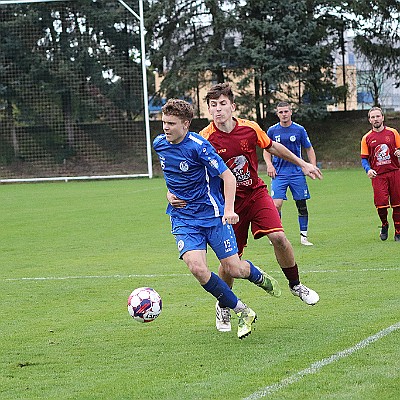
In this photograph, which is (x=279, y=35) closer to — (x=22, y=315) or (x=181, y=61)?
(x=181, y=61)

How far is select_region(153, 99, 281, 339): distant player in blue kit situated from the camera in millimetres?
6754

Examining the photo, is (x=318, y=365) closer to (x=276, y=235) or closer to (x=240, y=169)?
(x=276, y=235)

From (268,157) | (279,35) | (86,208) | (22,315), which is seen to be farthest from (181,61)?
(22,315)

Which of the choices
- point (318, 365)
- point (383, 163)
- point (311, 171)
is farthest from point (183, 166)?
point (383, 163)

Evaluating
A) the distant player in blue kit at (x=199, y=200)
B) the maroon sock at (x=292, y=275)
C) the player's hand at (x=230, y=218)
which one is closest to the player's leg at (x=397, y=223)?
the maroon sock at (x=292, y=275)

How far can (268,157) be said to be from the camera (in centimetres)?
1213

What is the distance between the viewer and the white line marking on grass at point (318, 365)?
16.7 ft

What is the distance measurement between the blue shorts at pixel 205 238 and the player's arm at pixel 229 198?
0.90ft

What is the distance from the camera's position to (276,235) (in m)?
7.50

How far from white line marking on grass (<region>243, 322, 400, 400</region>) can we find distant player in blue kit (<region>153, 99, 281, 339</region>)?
35.6 inches

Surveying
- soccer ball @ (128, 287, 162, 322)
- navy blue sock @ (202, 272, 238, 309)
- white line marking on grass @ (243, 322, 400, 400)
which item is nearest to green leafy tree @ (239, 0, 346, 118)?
navy blue sock @ (202, 272, 238, 309)

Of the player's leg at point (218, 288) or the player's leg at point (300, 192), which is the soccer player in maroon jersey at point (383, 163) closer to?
the player's leg at point (300, 192)

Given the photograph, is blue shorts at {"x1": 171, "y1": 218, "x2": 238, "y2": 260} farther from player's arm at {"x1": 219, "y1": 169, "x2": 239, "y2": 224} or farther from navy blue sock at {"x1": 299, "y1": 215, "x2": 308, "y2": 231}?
navy blue sock at {"x1": 299, "y1": 215, "x2": 308, "y2": 231}

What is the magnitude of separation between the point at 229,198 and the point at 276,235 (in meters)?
0.97
